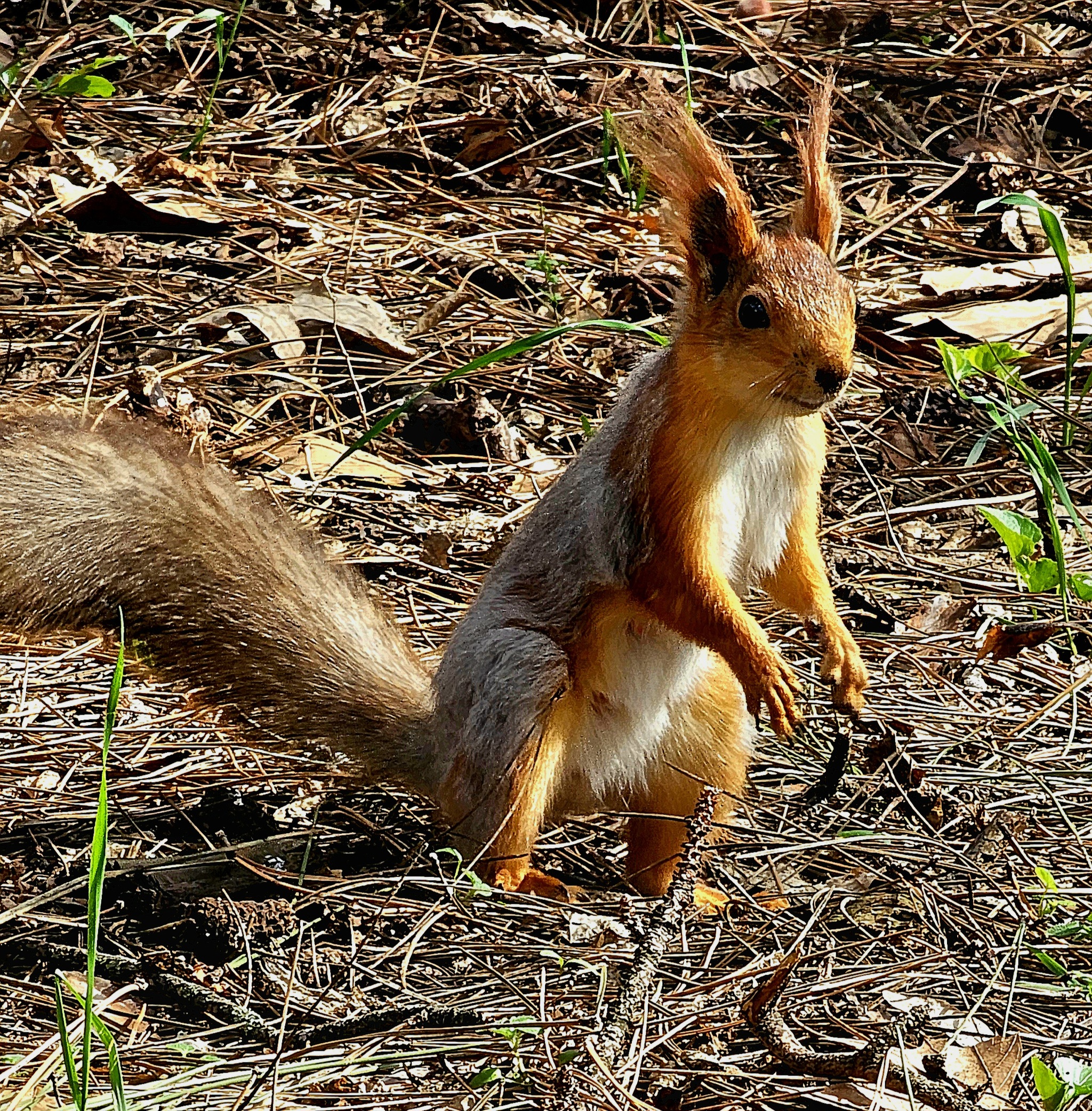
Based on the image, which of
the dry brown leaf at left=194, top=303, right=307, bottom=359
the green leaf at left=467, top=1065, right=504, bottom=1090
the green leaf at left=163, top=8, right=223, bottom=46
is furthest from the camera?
the green leaf at left=163, top=8, right=223, bottom=46

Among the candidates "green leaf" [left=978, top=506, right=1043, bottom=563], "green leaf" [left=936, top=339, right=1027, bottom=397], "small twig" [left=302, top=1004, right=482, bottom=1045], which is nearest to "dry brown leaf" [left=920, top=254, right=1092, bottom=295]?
"green leaf" [left=936, top=339, right=1027, bottom=397]

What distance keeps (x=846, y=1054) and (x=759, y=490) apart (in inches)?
46.8

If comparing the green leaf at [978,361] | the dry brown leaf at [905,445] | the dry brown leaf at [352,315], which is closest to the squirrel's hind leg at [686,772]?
the green leaf at [978,361]

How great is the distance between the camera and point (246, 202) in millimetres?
5422

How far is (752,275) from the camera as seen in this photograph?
9.68ft

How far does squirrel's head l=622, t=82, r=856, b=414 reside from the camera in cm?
286

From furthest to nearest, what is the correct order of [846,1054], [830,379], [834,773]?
1. [834,773]
2. [830,379]
3. [846,1054]

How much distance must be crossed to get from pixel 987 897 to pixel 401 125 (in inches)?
158

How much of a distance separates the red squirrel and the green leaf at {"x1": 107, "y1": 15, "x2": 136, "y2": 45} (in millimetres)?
2508

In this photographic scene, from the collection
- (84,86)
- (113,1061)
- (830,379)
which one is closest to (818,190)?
(830,379)

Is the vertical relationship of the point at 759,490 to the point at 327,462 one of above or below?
above

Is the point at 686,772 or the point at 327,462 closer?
the point at 686,772

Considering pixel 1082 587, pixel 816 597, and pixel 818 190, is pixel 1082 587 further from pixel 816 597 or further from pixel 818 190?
pixel 818 190

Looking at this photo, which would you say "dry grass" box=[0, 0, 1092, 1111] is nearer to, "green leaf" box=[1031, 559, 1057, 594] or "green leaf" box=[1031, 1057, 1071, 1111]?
"green leaf" box=[1031, 1057, 1071, 1111]
